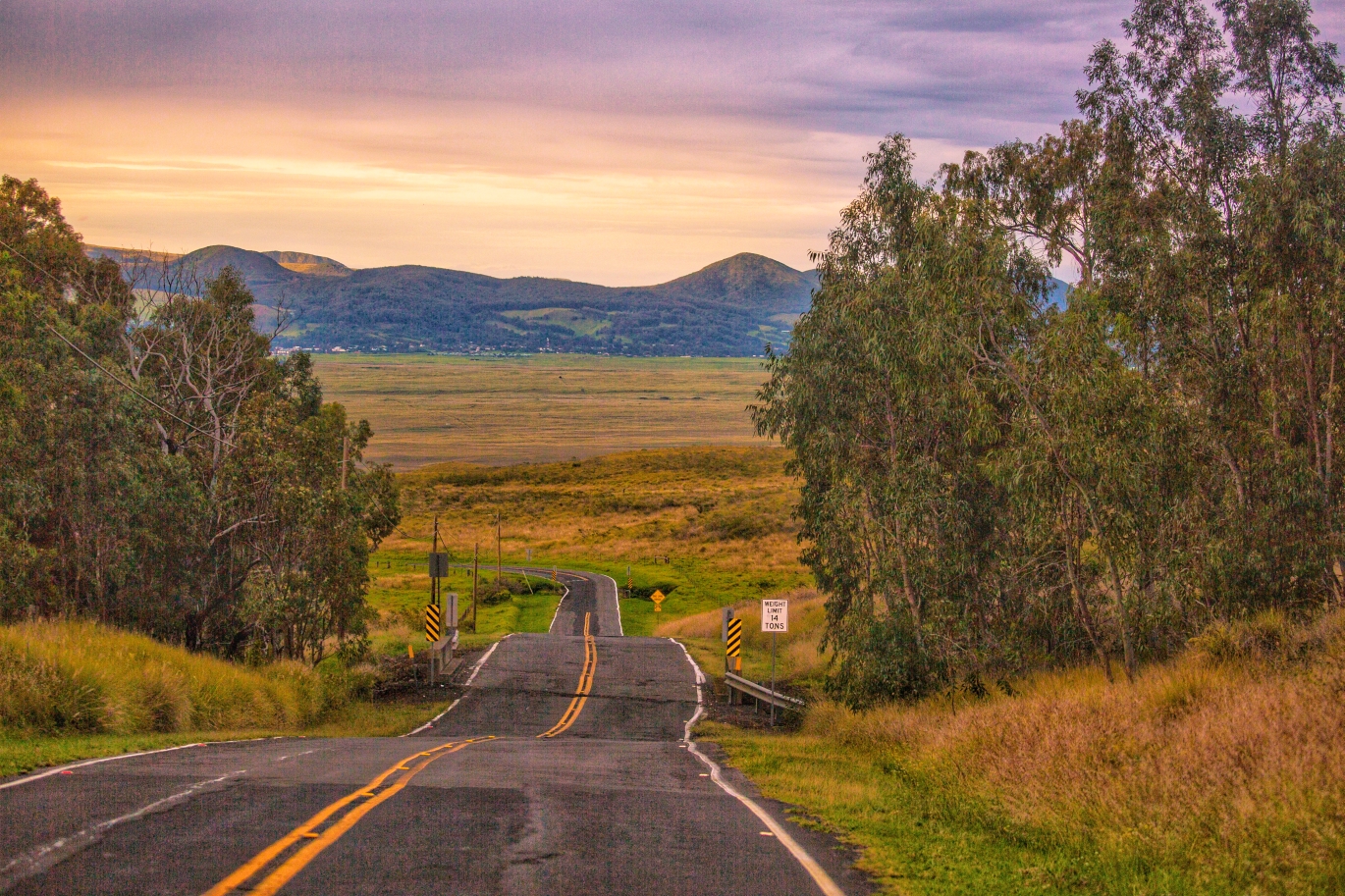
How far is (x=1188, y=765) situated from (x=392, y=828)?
7.21 metres

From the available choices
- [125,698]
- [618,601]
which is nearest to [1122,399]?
[125,698]

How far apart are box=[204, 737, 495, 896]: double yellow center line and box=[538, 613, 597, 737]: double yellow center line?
14.3 m

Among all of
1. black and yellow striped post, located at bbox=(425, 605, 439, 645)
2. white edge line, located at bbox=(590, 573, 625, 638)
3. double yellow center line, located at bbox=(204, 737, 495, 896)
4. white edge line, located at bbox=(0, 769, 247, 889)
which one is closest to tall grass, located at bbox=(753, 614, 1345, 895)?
double yellow center line, located at bbox=(204, 737, 495, 896)

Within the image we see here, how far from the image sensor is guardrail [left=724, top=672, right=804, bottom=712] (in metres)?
27.4

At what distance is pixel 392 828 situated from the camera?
8539 millimetres

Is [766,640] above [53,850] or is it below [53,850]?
below

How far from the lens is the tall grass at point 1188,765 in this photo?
8062 millimetres

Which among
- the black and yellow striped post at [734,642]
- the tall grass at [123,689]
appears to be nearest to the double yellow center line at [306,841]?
the tall grass at [123,689]

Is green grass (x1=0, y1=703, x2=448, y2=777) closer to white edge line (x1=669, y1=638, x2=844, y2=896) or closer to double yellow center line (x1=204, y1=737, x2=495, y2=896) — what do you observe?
double yellow center line (x1=204, y1=737, x2=495, y2=896)

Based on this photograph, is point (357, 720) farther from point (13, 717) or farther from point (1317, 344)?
point (1317, 344)

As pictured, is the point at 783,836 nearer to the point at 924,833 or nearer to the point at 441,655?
the point at 924,833

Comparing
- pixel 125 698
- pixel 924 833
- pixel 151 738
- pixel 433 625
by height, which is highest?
pixel 924 833

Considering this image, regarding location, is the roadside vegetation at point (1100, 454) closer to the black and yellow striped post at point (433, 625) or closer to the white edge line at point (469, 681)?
the white edge line at point (469, 681)

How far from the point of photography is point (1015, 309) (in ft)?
67.6
